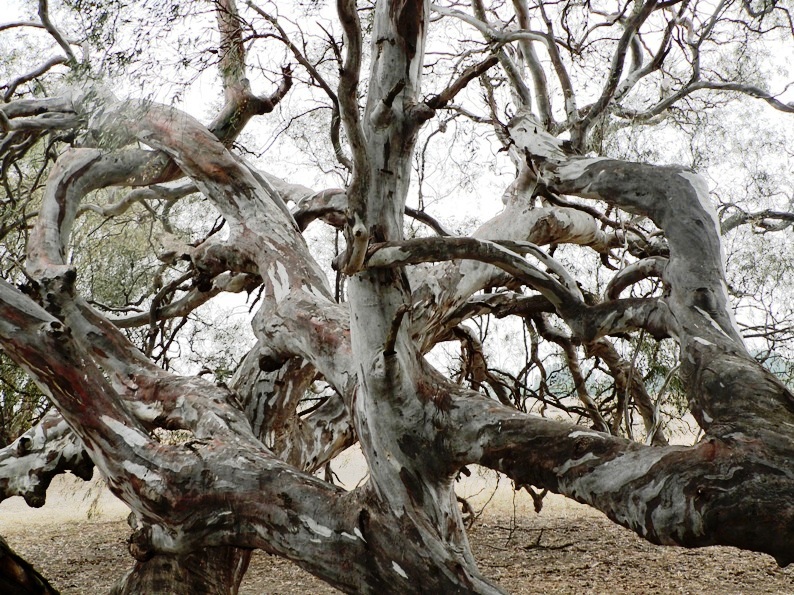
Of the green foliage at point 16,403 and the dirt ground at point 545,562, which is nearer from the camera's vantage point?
the dirt ground at point 545,562

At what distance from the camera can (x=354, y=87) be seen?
249 cm

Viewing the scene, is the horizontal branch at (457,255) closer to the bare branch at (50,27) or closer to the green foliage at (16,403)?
the bare branch at (50,27)

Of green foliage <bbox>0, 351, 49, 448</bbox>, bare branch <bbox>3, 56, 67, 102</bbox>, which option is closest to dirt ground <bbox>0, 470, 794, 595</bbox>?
green foliage <bbox>0, 351, 49, 448</bbox>

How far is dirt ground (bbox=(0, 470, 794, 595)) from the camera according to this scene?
198 inches

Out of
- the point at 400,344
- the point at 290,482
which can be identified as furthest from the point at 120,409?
the point at 400,344

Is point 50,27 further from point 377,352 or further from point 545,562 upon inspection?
point 545,562

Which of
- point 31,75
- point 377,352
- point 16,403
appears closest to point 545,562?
point 377,352

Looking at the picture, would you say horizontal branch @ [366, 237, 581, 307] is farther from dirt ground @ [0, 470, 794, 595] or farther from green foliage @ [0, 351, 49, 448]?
green foliage @ [0, 351, 49, 448]

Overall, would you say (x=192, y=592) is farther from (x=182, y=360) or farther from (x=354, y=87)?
(x=182, y=360)

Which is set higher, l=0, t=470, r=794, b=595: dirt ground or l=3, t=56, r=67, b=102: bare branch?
l=3, t=56, r=67, b=102: bare branch

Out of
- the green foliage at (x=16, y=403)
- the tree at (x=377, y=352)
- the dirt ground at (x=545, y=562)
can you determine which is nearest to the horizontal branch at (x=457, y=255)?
the tree at (x=377, y=352)

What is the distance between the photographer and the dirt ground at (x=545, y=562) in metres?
5.04

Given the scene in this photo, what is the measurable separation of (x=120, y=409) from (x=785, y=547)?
2.38 m

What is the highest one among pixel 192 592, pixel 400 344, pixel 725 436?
pixel 400 344
